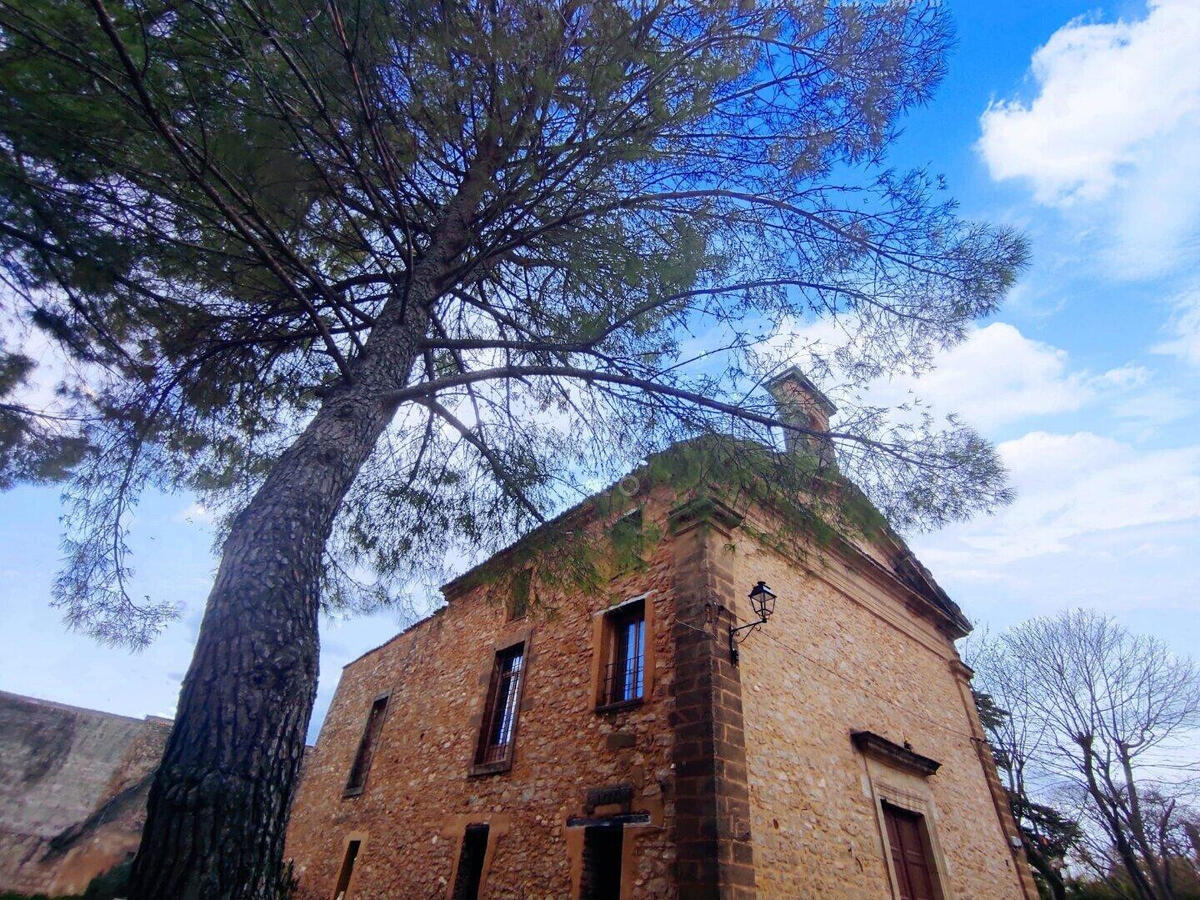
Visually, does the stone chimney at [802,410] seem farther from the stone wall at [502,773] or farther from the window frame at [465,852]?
the window frame at [465,852]

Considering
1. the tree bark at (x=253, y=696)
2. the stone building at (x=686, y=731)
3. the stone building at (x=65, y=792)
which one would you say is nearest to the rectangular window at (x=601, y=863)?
the stone building at (x=686, y=731)

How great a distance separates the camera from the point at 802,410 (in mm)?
3646

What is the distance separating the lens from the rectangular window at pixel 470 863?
6973mm

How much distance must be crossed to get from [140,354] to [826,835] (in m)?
7.50

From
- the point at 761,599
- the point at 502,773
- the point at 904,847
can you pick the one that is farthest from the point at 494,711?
the point at 904,847

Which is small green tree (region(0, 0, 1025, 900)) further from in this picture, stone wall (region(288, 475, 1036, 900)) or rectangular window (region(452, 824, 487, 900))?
rectangular window (region(452, 824, 487, 900))

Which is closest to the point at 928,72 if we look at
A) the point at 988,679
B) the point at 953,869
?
the point at 953,869

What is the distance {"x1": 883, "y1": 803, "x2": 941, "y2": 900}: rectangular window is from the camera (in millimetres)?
6738

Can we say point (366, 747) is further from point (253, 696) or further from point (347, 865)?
point (253, 696)

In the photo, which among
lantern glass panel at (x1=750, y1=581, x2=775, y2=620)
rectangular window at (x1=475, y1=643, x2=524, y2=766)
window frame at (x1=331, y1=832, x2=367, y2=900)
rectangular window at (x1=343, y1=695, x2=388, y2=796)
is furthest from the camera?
rectangular window at (x1=343, y1=695, x2=388, y2=796)

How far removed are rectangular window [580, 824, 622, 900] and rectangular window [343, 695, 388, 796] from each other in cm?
618

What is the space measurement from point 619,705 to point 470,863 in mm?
3087

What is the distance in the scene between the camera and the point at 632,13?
14.4 ft

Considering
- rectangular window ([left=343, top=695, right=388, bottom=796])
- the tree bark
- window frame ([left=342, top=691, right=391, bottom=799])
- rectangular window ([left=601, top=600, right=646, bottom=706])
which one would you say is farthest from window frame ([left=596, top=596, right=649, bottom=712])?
rectangular window ([left=343, top=695, right=388, bottom=796])
